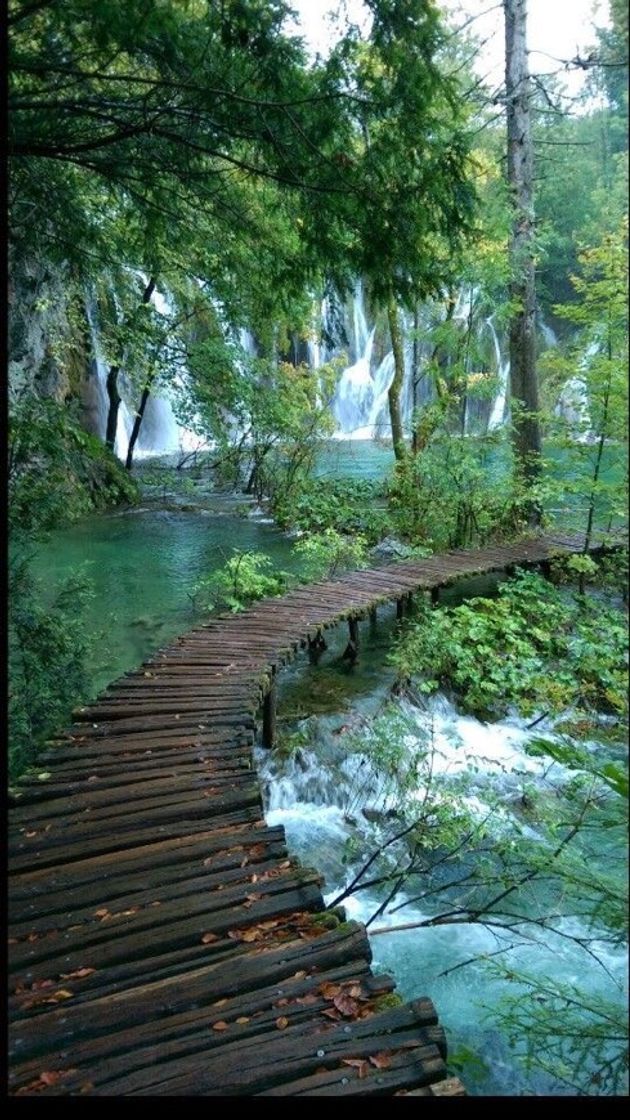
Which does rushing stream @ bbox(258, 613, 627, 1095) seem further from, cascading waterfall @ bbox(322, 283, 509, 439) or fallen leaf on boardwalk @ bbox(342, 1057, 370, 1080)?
cascading waterfall @ bbox(322, 283, 509, 439)

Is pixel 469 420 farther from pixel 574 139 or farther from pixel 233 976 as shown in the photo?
pixel 233 976

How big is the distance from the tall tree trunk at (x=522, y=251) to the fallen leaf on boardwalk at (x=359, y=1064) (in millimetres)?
2836

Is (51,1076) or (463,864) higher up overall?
(51,1076)

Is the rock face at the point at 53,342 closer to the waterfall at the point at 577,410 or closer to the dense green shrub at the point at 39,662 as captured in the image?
the dense green shrub at the point at 39,662

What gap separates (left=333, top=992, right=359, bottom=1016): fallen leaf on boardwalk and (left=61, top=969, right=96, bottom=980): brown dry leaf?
72cm

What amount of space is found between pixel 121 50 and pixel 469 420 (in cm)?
698

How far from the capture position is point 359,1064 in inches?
64.9

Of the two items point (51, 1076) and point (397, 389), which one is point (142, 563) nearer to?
point (397, 389)

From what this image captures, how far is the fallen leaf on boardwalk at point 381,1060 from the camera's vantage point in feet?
5.38

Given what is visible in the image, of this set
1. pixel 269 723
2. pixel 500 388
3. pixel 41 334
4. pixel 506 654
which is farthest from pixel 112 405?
pixel 506 654

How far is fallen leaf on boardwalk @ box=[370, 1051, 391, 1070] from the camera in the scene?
164 centimetres

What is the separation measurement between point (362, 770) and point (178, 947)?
9.52ft

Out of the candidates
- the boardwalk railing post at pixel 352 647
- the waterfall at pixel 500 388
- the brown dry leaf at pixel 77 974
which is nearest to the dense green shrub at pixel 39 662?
the brown dry leaf at pixel 77 974

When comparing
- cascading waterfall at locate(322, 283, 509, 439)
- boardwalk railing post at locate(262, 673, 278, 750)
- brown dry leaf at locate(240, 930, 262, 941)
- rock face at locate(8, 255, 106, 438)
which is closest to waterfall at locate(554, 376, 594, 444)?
brown dry leaf at locate(240, 930, 262, 941)
